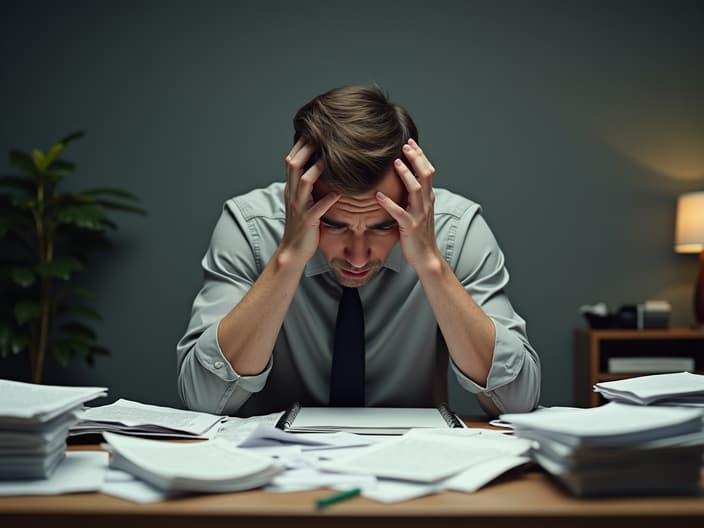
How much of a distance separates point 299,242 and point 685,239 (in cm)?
237

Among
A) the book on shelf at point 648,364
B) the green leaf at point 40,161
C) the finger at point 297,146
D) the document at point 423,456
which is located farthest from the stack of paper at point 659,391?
the green leaf at point 40,161

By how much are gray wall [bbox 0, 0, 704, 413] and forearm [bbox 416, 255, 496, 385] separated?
78.2 inches

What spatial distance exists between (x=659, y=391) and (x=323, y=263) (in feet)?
2.30

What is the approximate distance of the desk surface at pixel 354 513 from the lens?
647 millimetres

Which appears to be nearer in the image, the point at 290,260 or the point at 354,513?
the point at 354,513

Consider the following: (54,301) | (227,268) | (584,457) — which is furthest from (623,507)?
(54,301)

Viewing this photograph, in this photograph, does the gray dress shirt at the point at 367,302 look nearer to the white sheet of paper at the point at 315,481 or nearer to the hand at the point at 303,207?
the hand at the point at 303,207

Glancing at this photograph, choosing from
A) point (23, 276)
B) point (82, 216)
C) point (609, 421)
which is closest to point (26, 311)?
point (23, 276)

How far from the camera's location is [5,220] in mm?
2807

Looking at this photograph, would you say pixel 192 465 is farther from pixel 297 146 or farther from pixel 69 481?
pixel 297 146

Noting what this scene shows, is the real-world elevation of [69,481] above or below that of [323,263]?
below

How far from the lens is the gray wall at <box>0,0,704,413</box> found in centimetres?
320

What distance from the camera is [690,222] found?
3053mm

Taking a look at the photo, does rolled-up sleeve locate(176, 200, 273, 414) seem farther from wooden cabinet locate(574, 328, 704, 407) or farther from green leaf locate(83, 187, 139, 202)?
wooden cabinet locate(574, 328, 704, 407)
